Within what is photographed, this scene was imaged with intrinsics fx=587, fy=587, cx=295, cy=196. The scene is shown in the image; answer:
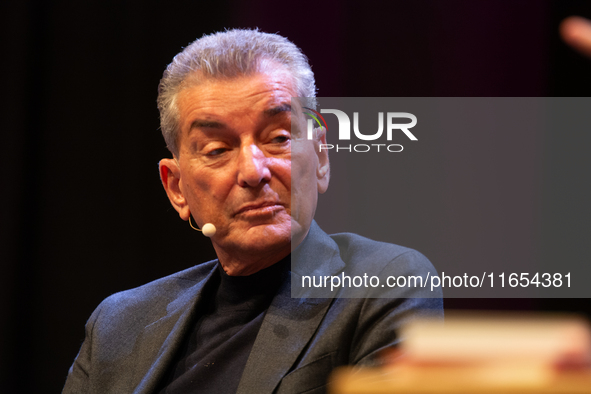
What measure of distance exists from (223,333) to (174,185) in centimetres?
50

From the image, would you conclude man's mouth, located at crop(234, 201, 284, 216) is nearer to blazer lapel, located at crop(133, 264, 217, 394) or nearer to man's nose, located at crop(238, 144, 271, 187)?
man's nose, located at crop(238, 144, 271, 187)

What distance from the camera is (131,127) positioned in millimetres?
2299

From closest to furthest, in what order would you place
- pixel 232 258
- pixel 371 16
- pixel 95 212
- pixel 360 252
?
pixel 360 252 < pixel 232 258 < pixel 371 16 < pixel 95 212

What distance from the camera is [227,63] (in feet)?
5.25

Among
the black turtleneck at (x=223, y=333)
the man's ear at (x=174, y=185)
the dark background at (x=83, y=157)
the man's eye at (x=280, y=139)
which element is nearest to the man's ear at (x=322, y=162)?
the man's eye at (x=280, y=139)

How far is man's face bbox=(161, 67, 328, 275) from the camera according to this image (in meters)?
1.50

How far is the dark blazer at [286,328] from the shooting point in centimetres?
131

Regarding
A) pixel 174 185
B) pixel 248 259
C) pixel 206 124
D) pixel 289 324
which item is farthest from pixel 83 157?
pixel 289 324

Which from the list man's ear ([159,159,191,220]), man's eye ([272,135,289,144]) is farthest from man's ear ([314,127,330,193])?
man's ear ([159,159,191,220])

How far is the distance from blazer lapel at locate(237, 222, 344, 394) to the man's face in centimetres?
6

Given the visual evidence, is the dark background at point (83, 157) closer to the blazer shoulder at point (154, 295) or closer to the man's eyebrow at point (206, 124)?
→ the blazer shoulder at point (154, 295)

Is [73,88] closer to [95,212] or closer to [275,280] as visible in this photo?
[95,212]

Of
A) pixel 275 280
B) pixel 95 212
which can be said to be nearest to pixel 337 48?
pixel 275 280

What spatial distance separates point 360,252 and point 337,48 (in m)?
0.91
